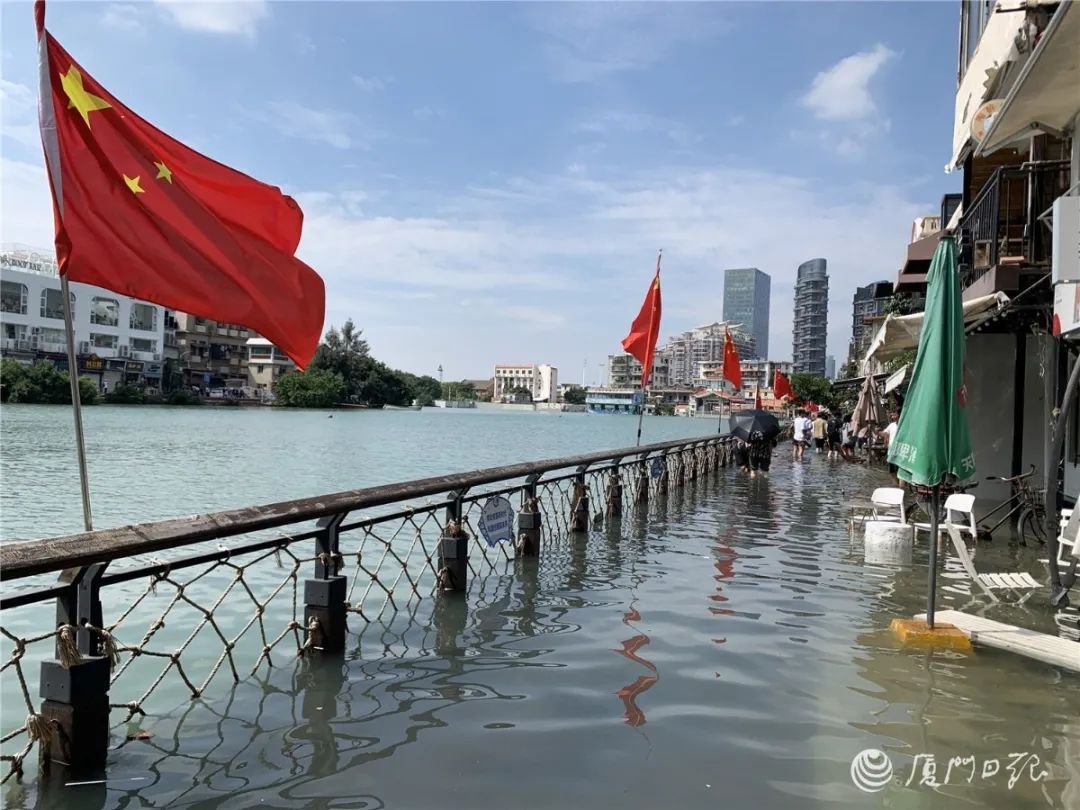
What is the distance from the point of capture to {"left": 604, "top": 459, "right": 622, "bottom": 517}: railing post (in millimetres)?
11758

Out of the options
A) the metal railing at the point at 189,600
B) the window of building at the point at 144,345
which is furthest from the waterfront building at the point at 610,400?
the metal railing at the point at 189,600

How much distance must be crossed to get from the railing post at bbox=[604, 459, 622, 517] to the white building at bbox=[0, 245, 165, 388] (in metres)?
72.3

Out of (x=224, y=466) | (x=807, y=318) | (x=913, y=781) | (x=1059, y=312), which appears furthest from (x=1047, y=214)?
(x=807, y=318)

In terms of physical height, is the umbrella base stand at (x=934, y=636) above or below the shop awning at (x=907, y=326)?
below

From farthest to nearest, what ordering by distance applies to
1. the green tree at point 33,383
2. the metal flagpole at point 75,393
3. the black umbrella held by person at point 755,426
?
the green tree at point 33,383 < the black umbrella held by person at point 755,426 < the metal flagpole at point 75,393

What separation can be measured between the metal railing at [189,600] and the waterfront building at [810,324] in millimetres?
156485

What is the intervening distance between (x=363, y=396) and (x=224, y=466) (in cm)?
9005

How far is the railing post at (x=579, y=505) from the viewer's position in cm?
1045

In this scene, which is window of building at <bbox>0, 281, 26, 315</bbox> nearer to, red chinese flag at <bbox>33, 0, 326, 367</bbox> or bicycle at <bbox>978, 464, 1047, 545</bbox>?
red chinese flag at <bbox>33, 0, 326, 367</bbox>

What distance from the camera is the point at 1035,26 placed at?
29.6 ft

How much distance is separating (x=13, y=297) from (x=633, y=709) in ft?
291

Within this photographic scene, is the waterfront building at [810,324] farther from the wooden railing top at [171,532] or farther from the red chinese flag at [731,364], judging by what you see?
the wooden railing top at [171,532]

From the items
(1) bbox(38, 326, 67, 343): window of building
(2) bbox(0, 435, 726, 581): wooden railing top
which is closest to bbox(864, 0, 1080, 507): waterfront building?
(2) bbox(0, 435, 726, 581): wooden railing top

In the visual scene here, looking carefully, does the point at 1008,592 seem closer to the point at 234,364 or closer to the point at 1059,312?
the point at 1059,312
